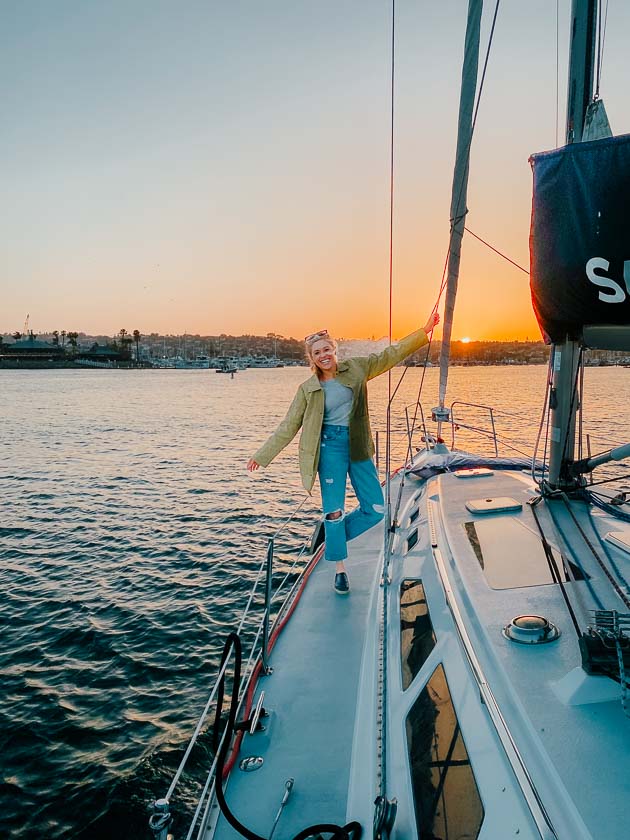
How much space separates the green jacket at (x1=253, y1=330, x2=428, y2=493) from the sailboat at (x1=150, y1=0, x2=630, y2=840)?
1241 mm

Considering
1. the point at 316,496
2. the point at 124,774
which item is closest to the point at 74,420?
the point at 316,496

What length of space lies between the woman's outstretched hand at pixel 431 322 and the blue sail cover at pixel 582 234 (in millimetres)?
1637

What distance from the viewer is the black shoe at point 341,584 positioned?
5898mm

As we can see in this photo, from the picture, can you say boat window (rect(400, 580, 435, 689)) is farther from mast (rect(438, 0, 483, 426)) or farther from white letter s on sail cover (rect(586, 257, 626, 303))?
mast (rect(438, 0, 483, 426))

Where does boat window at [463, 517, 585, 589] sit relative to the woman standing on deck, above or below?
below

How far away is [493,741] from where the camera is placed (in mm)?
2564

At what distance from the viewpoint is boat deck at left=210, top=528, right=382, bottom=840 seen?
10.4 ft

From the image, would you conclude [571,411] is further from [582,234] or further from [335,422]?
[582,234]

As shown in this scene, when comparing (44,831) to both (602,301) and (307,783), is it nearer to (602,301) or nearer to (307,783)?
(307,783)

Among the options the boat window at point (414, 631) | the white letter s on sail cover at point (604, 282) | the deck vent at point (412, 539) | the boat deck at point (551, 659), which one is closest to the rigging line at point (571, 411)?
the boat deck at point (551, 659)

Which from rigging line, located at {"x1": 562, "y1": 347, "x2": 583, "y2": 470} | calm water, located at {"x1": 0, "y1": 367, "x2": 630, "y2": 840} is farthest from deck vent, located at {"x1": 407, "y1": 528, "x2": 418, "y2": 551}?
calm water, located at {"x1": 0, "y1": 367, "x2": 630, "y2": 840}

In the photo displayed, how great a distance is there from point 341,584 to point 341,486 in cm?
127

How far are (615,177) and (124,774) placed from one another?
6.50 meters

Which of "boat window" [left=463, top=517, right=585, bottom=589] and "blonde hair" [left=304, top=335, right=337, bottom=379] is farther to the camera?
"blonde hair" [left=304, top=335, right=337, bottom=379]
